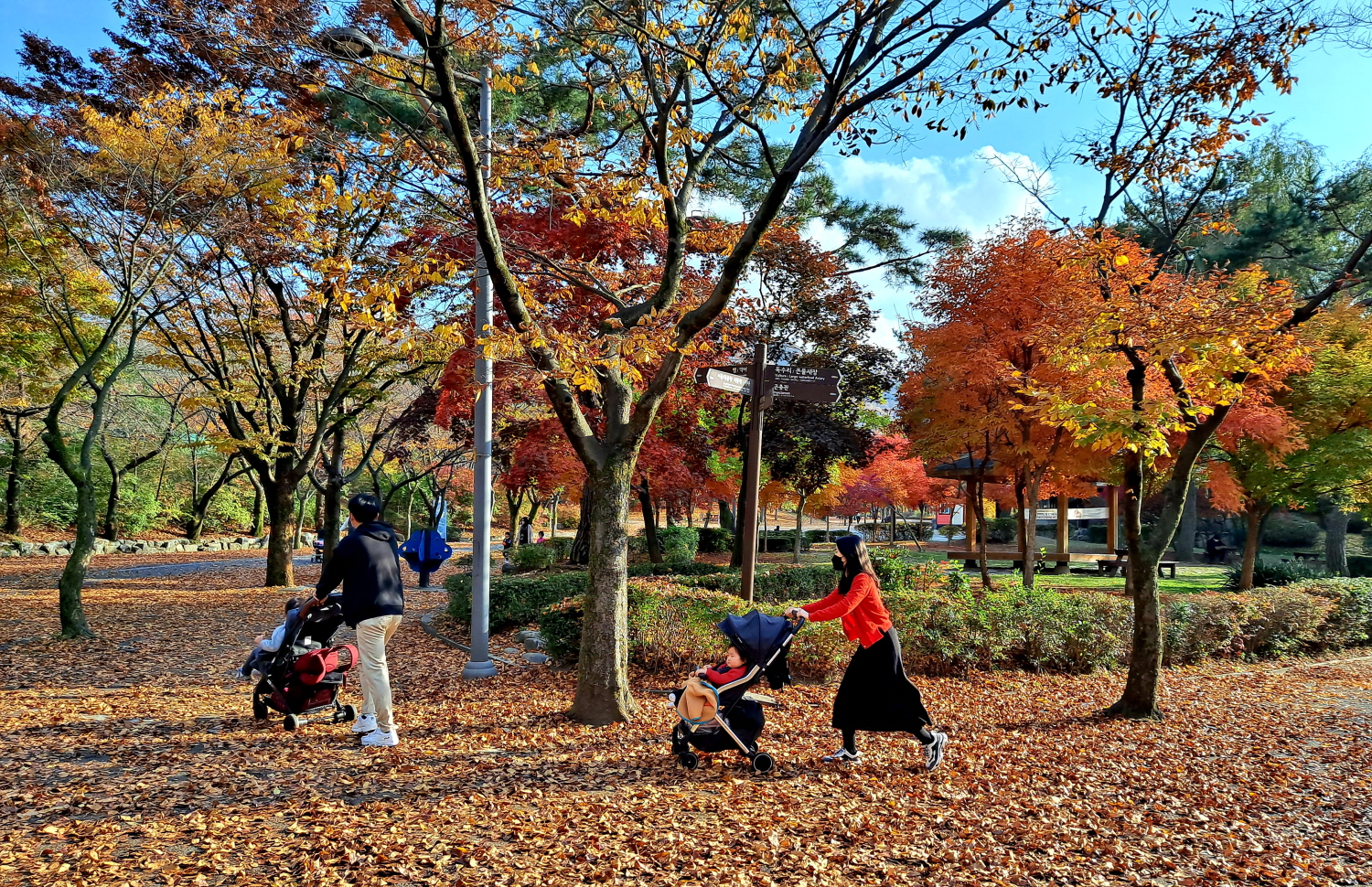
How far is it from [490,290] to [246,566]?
17577mm

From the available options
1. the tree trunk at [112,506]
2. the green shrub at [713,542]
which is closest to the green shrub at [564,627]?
the green shrub at [713,542]

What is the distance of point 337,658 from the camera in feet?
19.4

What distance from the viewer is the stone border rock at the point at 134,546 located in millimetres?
21406

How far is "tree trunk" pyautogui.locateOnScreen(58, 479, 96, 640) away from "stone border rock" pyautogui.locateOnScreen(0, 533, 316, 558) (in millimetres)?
14773

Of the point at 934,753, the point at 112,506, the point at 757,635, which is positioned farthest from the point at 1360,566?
the point at 112,506

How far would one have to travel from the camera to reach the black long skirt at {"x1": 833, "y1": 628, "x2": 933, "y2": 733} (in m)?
4.97

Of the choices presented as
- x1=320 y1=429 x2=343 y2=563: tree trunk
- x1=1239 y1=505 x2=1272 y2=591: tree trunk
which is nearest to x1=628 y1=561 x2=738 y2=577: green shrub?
x1=320 y1=429 x2=343 y2=563: tree trunk

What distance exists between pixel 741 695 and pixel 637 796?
93cm

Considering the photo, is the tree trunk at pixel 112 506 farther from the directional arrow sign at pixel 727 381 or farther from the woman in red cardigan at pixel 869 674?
the woman in red cardigan at pixel 869 674

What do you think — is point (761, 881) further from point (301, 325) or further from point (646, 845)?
point (301, 325)

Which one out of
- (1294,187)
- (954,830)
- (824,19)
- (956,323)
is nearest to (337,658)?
(954,830)

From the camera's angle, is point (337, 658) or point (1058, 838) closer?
point (1058, 838)

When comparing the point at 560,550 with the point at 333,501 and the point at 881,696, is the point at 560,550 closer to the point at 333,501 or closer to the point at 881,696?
the point at 333,501

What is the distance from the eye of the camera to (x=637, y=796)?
172 inches
